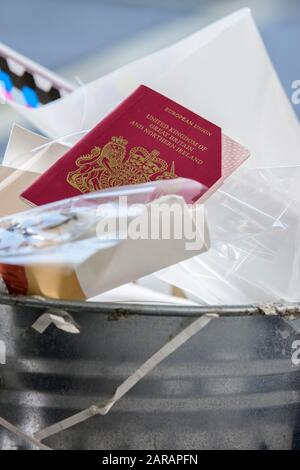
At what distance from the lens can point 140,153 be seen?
0.72 m

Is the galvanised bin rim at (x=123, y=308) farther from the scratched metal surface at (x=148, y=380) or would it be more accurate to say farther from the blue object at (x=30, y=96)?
the blue object at (x=30, y=96)

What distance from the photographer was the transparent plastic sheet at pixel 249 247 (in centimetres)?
69

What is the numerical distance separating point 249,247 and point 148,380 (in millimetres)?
203

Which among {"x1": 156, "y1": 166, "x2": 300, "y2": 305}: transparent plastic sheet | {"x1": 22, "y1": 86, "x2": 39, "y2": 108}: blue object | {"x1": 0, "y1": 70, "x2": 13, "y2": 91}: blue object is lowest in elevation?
{"x1": 156, "y1": 166, "x2": 300, "y2": 305}: transparent plastic sheet

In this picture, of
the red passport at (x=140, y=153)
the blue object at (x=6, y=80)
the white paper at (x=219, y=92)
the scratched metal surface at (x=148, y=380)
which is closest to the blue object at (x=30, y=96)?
the blue object at (x=6, y=80)

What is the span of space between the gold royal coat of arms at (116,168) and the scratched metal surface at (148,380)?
170 millimetres

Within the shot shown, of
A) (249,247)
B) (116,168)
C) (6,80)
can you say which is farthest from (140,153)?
(6,80)

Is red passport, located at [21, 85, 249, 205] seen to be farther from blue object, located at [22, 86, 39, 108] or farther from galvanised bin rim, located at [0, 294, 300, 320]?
blue object, located at [22, 86, 39, 108]

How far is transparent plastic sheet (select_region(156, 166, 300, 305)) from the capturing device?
69 centimetres

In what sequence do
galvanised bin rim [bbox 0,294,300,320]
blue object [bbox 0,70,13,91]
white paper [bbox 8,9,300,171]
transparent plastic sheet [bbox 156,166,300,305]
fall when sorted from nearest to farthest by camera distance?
galvanised bin rim [bbox 0,294,300,320]
transparent plastic sheet [bbox 156,166,300,305]
white paper [bbox 8,9,300,171]
blue object [bbox 0,70,13,91]

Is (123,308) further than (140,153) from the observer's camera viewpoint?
No

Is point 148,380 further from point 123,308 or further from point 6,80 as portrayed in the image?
point 6,80

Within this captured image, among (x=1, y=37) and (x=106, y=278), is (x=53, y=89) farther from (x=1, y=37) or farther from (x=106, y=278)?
(x=1, y=37)

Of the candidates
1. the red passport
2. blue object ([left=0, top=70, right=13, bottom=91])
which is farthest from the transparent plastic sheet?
blue object ([left=0, top=70, right=13, bottom=91])
